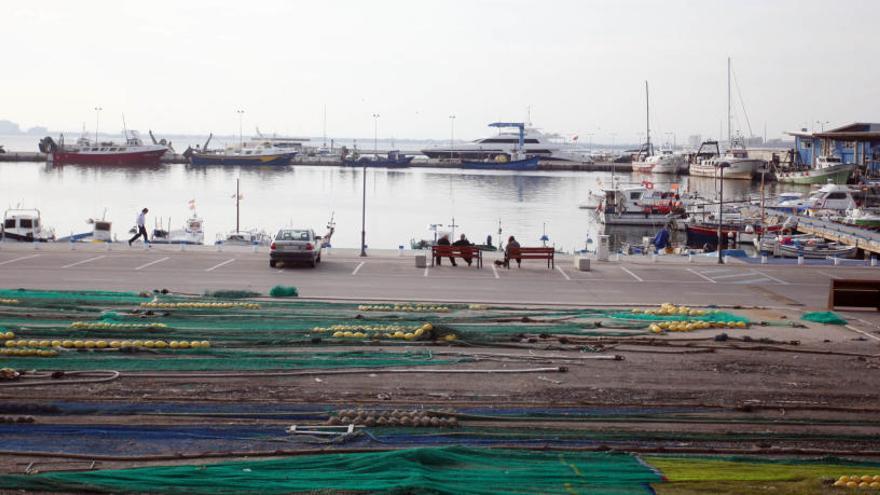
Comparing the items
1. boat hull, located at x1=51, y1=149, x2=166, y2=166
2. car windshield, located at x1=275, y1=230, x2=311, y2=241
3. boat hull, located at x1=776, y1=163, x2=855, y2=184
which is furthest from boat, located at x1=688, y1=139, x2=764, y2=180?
car windshield, located at x1=275, y1=230, x2=311, y2=241

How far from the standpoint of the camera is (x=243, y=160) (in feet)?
479

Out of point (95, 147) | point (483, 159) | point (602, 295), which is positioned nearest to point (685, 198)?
point (602, 295)

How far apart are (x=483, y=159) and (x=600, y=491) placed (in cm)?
14947

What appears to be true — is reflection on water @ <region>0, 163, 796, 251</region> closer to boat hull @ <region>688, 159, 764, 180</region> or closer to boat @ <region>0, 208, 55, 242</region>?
boat hull @ <region>688, 159, 764, 180</region>

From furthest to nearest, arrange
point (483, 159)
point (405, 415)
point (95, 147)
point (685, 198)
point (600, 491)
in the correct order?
1. point (483, 159)
2. point (95, 147)
3. point (685, 198)
4. point (405, 415)
5. point (600, 491)

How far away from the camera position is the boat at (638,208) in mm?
66688

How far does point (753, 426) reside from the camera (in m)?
12.6

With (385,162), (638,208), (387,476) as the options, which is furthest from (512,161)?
(387,476)

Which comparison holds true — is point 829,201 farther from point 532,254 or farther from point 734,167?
point 734,167

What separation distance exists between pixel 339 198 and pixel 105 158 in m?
54.9

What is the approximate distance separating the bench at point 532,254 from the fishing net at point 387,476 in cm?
1833

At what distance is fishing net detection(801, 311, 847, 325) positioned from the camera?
20.3 m

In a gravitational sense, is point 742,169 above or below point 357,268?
above

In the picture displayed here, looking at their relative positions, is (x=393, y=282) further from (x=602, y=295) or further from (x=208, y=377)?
(x=208, y=377)
